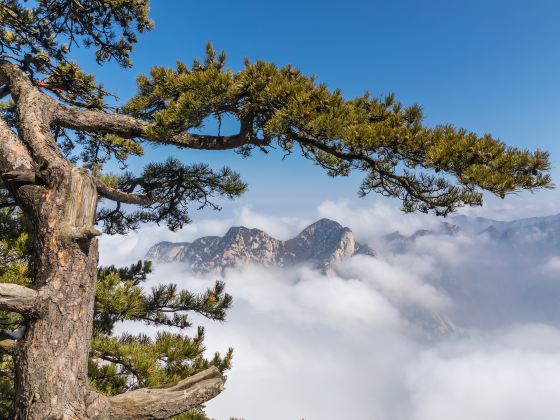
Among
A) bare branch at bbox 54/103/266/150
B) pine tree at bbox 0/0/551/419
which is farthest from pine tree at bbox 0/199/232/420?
bare branch at bbox 54/103/266/150

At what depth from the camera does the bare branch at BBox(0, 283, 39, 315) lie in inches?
102

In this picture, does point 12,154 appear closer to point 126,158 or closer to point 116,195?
point 116,195

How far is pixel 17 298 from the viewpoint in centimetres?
267

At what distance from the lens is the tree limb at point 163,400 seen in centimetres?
278

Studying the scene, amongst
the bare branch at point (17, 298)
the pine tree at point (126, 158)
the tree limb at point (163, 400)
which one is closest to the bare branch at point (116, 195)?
the pine tree at point (126, 158)

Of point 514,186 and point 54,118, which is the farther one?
point 54,118

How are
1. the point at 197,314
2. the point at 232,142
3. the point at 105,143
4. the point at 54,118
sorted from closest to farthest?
the point at 54,118
the point at 232,142
the point at 197,314
the point at 105,143

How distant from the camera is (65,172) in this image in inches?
128

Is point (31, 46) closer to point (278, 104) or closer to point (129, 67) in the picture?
point (129, 67)

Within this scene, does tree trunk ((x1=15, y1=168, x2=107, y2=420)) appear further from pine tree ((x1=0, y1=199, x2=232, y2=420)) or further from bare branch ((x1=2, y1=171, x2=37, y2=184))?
pine tree ((x1=0, y1=199, x2=232, y2=420))

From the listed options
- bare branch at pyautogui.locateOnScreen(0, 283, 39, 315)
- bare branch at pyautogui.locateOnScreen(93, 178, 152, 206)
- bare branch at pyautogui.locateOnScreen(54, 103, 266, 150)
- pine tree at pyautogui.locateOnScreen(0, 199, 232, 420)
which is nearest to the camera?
bare branch at pyautogui.locateOnScreen(0, 283, 39, 315)

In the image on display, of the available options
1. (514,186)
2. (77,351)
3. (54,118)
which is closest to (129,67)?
(54,118)

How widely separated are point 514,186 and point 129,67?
6456 millimetres

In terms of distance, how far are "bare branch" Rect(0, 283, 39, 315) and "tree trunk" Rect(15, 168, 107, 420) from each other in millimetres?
60
